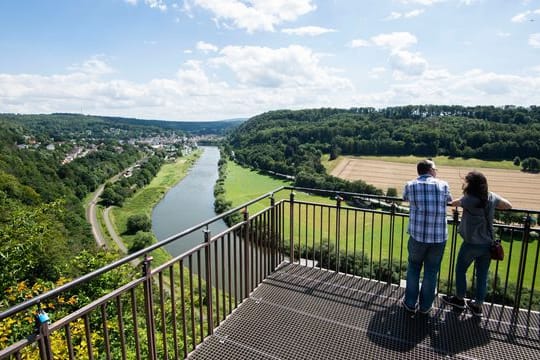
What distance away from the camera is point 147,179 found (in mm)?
58094

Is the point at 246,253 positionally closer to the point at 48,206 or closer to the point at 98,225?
the point at 48,206

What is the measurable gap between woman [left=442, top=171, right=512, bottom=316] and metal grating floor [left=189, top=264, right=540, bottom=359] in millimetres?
332

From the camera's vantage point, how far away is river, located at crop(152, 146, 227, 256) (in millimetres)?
27341

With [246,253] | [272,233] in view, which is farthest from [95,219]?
[246,253]

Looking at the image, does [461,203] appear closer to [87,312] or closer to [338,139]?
[87,312]

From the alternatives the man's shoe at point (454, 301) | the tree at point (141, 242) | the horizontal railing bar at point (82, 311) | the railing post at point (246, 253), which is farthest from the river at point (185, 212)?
the horizontal railing bar at point (82, 311)

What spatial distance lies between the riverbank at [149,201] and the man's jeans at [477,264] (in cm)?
2200

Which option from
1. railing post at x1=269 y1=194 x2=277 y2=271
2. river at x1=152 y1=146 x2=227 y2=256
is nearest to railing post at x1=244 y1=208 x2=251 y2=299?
railing post at x1=269 y1=194 x2=277 y2=271

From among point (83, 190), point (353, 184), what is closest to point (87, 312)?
point (353, 184)

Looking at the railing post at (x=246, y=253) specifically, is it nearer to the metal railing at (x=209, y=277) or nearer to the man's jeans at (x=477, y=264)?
the metal railing at (x=209, y=277)

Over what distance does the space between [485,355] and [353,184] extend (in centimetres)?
3717

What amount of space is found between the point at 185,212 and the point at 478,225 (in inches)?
1463

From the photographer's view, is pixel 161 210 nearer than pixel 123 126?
A: Yes

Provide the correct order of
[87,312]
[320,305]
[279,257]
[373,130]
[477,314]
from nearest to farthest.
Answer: [87,312] < [477,314] < [320,305] < [279,257] < [373,130]
